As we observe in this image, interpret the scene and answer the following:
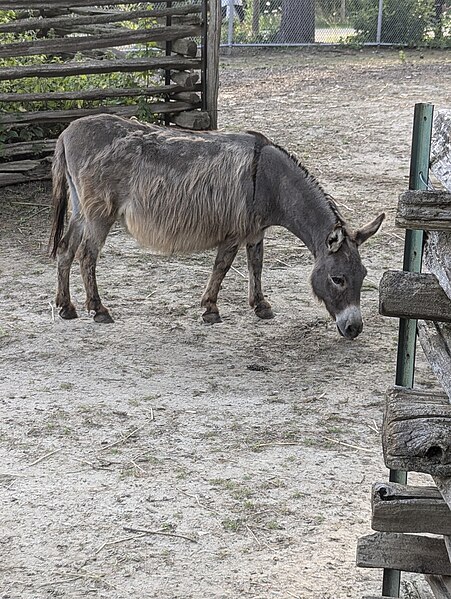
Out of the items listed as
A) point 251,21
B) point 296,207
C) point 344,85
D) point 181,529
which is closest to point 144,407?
point 181,529

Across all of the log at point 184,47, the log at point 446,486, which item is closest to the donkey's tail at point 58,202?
the log at point 184,47

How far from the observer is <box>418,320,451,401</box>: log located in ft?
8.23

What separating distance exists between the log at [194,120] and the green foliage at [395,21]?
10572 millimetres

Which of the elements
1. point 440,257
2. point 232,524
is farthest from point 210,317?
point 440,257

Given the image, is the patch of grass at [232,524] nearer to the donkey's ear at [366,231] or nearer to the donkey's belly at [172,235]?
the donkey's ear at [366,231]

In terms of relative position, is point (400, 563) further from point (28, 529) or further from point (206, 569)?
point (28, 529)

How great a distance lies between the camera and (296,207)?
651 cm

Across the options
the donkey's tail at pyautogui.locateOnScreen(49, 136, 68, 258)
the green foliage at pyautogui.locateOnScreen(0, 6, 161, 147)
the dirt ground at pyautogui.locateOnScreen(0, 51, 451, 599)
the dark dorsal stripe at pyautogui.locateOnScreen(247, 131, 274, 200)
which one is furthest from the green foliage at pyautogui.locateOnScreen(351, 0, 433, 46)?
the donkey's tail at pyautogui.locateOnScreen(49, 136, 68, 258)

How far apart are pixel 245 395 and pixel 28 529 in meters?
1.85

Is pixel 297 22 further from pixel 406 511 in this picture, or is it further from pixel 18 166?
pixel 406 511

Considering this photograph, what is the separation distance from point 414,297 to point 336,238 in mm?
3562

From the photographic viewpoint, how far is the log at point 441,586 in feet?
10.3

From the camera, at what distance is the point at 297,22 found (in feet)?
64.1

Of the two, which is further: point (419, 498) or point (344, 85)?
point (344, 85)
